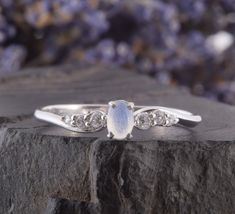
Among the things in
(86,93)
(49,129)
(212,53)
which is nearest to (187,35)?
(212,53)

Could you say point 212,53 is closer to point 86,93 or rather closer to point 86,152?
point 86,93

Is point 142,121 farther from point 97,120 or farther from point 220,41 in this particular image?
point 220,41

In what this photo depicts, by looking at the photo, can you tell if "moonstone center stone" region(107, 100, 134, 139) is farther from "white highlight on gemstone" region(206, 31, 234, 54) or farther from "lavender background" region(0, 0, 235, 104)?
"white highlight on gemstone" region(206, 31, 234, 54)

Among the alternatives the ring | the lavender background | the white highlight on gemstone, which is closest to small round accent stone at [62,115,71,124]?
the ring

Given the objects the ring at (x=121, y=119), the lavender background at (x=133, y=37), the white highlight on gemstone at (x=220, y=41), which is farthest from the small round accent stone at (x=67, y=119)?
the white highlight on gemstone at (x=220, y=41)

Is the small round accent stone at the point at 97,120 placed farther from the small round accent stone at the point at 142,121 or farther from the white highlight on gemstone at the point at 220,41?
the white highlight on gemstone at the point at 220,41
